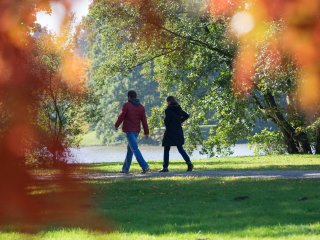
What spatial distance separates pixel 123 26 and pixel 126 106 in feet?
33.7

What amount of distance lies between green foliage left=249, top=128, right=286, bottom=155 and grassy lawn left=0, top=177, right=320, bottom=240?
23.4 metres

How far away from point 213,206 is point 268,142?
2804 centimetres

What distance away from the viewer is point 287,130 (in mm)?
31328

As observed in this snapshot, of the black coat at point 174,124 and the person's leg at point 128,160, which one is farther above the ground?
the black coat at point 174,124

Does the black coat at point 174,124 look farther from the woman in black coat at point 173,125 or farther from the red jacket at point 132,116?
the red jacket at point 132,116

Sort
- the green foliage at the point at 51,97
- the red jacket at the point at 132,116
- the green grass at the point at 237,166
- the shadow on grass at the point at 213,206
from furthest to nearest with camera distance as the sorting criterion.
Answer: the green grass at the point at 237,166 → the red jacket at the point at 132,116 → the shadow on grass at the point at 213,206 → the green foliage at the point at 51,97

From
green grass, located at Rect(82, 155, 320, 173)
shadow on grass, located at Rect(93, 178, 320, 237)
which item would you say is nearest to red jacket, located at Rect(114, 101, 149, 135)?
green grass, located at Rect(82, 155, 320, 173)

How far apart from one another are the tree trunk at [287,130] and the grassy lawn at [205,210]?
19.6 meters

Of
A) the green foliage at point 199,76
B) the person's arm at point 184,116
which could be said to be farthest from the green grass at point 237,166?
the green foliage at point 199,76

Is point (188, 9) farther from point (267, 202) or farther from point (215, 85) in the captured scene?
point (267, 202)

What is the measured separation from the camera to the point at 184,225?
19.5ft

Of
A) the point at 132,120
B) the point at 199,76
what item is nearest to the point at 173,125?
the point at 132,120

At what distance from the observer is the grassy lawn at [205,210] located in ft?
17.2

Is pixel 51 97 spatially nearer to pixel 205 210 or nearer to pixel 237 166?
pixel 205 210
